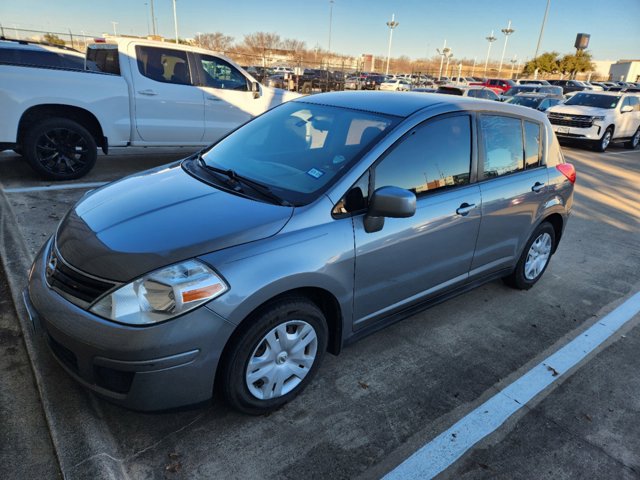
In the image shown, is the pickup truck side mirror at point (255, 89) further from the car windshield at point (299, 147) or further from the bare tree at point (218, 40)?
the bare tree at point (218, 40)

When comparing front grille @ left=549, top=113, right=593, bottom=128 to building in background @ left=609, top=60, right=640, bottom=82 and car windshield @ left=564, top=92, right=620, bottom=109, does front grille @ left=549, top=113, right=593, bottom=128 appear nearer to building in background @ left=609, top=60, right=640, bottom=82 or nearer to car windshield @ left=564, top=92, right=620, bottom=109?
car windshield @ left=564, top=92, right=620, bottom=109

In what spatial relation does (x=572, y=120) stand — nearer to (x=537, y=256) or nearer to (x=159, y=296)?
(x=537, y=256)

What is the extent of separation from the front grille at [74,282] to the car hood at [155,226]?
0.04m

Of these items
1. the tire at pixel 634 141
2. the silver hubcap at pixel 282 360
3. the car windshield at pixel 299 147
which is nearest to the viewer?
the silver hubcap at pixel 282 360

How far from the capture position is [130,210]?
8.54 ft

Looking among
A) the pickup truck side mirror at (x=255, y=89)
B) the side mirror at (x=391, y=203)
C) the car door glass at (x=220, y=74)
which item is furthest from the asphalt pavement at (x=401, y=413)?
the pickup truck side mirror at (x=255, y=89)

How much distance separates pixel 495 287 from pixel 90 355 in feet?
11.8

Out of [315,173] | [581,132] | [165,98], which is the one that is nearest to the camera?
[315,173]

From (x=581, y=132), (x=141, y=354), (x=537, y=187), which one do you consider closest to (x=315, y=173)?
(x=141, y=354)

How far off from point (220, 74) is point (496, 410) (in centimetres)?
662

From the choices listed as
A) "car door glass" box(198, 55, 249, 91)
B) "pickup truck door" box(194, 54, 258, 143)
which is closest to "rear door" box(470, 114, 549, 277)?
"pickup truck door" box(194, 54, 258, 143)

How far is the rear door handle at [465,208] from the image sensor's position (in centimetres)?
319

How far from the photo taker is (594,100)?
48.1 feet

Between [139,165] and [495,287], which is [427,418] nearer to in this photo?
[495,287]
